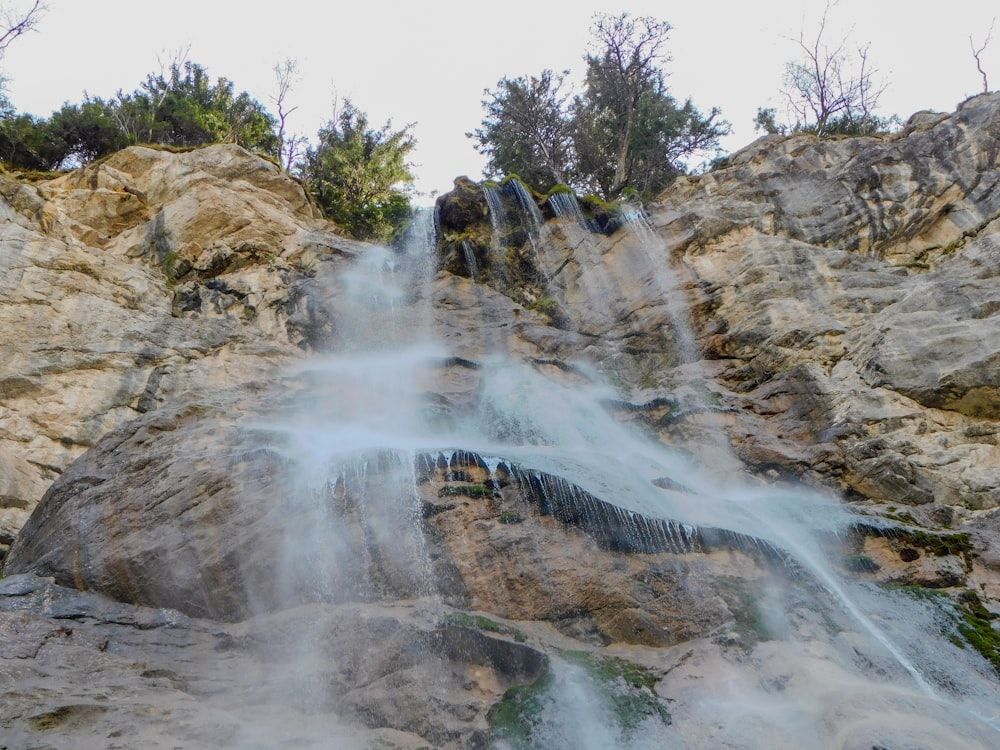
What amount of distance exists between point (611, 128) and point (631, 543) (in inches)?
747

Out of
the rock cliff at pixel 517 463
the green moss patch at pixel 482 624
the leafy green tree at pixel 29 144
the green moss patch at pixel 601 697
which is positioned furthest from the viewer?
the leafy green tree at pixel 29 144

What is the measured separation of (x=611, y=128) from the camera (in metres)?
23.4

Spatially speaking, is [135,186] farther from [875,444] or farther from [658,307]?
[875,444]

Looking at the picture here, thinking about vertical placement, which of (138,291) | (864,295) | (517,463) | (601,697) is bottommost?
(601,697)

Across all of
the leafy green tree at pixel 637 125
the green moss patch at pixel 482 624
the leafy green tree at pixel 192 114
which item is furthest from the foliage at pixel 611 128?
the green moss patch at pixel 482 624

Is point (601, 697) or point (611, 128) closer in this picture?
point (601, 697)

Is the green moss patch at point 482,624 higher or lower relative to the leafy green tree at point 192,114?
lower

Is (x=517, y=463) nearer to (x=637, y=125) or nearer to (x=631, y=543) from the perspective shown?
(x=631, y=543)

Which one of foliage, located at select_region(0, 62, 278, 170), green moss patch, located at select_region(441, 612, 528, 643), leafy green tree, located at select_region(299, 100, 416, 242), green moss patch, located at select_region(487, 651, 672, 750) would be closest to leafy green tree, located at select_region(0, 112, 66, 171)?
foliage, located at select_region(0, 62, 278, 170)

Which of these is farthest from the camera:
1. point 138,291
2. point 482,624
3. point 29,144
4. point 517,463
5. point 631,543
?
point 29,144

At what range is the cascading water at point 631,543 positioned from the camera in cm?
562

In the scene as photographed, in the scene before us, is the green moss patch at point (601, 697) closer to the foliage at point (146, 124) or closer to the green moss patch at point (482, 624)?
the green moss patch at point (482, 624)

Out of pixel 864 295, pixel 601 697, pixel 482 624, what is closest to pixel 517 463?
pixel 482 624

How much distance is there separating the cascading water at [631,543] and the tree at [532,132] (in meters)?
13.3
